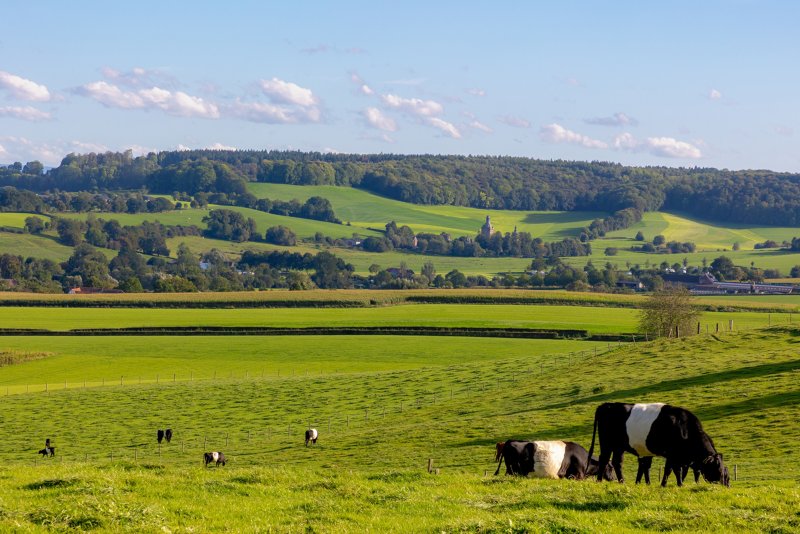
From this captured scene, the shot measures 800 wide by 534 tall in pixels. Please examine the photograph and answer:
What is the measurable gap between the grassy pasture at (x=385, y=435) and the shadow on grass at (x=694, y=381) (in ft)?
0.54

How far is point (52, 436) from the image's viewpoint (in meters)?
48.2

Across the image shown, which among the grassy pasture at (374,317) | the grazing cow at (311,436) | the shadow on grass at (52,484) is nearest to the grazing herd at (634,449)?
the shadow on grass at (52,484)

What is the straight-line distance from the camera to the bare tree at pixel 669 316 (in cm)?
8669

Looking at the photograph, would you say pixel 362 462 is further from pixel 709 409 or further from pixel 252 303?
pixel 252 303

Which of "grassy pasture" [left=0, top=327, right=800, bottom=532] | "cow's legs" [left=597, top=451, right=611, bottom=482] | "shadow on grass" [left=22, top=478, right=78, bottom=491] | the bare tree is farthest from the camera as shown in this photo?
the bare tree

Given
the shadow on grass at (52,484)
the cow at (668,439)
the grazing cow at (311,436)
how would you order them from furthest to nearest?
the grazing cow at (311,436)
the cow at (668,439)
the shadow on grass at (52,484)

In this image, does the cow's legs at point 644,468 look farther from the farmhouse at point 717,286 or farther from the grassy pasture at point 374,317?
the farmhouse at point 717,286

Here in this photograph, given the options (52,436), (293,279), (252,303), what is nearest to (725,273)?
(293,279)

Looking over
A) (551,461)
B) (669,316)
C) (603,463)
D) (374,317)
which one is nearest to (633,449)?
(603,463)

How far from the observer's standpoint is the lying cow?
82.0 ft

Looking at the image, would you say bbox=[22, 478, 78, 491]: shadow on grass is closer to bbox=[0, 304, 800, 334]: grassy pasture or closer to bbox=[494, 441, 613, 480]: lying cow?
bbox=[494, 441, 613, 480]: lying cow

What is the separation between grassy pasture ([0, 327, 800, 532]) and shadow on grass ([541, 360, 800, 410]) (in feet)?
0.54

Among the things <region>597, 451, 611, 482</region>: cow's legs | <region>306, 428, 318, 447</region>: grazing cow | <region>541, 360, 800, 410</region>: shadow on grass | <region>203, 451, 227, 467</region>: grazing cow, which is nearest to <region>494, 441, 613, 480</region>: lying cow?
<region>597, 451, 611, 482</region>: cow's legs

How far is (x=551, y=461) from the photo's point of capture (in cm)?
2506
